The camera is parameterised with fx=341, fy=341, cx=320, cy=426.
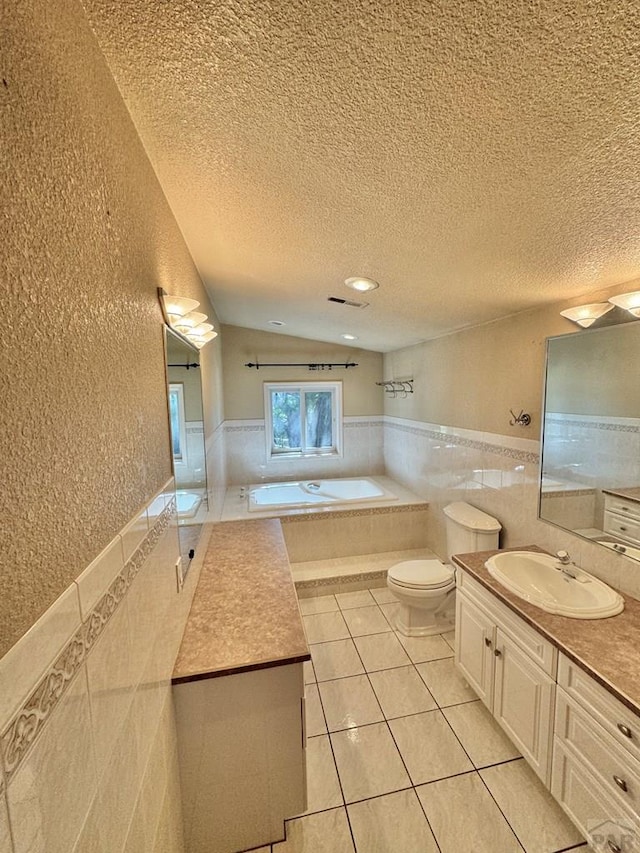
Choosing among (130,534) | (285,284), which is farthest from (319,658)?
(285,284)

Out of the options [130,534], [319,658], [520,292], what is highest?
[520,292]

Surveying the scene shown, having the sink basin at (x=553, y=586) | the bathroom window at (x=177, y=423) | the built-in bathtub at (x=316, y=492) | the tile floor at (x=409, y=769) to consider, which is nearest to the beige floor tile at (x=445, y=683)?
the tile floor at (x=409, y=769)

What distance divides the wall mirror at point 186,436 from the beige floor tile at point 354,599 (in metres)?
1.50

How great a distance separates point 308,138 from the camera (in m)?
0.88

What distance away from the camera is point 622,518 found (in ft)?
5.38

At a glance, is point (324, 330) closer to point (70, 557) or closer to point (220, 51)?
point (220, 51)

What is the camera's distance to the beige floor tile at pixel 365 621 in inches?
98.7

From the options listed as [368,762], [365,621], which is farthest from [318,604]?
[368,762]

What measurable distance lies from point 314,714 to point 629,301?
8.44 feet

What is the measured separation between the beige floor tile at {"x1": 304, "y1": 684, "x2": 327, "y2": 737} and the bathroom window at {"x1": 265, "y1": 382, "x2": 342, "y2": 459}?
2.65m

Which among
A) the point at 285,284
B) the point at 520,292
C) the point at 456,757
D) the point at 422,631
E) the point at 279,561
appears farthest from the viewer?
the point at 422,631

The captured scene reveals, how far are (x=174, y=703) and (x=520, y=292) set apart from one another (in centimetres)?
239

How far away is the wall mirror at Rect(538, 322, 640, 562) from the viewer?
5.26 feet

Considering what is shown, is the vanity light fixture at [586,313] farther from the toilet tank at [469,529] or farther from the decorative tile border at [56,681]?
the decorative tile border at [56,681]
